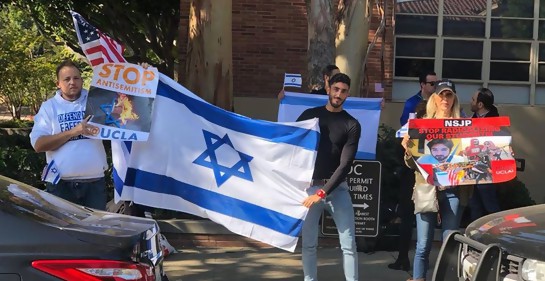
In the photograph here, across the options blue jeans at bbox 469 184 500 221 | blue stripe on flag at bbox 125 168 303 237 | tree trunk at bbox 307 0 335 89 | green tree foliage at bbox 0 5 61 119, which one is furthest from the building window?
green tree foliage at bbox 0 5 61 119

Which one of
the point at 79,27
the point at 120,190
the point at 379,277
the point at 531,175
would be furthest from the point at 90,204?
the point at 531,175

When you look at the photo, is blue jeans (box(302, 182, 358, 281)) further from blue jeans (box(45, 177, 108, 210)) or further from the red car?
the red car

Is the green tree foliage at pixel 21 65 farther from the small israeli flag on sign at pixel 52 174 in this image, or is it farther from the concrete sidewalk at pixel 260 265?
the small israeli flag on sign at pixel 52 174

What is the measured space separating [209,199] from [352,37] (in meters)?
3.12

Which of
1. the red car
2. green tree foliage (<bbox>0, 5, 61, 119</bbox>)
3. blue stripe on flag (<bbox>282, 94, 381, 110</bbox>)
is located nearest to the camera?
the red car

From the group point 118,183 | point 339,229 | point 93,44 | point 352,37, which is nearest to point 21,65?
point 352,37

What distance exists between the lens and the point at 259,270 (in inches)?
275

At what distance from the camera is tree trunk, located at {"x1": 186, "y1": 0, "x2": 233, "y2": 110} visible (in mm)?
8805

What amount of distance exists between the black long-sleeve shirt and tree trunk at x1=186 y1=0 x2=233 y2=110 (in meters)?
3.35

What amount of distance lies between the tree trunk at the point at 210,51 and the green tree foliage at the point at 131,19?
1003 cm

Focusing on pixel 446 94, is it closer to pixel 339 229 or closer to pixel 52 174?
pixel 339 229

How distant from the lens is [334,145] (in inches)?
222

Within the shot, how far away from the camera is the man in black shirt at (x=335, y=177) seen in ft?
18.2

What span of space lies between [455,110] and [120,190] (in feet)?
9.94
